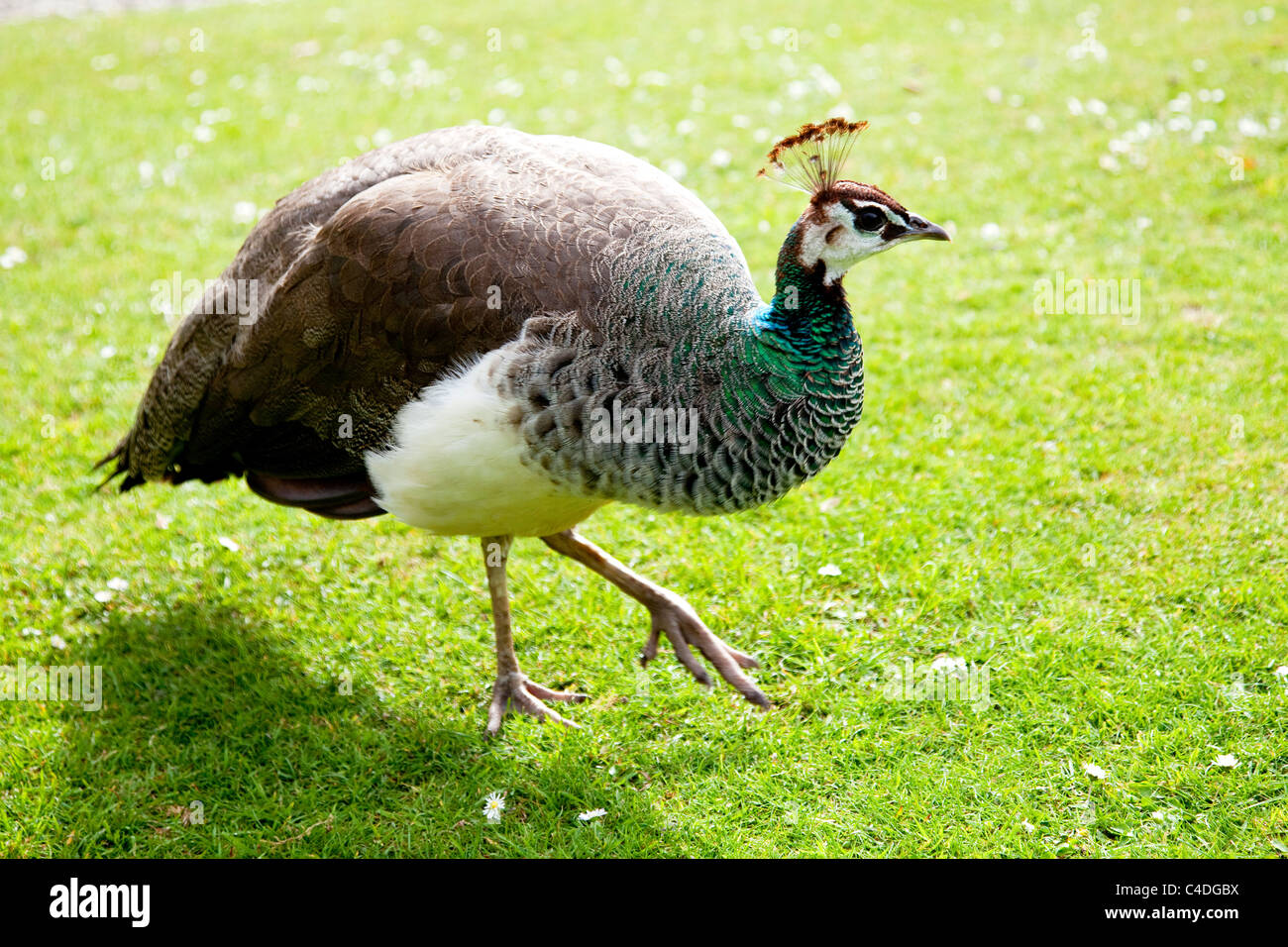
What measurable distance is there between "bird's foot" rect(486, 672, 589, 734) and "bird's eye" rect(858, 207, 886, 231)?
1930mm

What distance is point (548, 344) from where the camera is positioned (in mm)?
3404

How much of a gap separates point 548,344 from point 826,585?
172 cm

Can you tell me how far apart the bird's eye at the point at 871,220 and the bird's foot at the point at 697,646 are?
4.98 feet

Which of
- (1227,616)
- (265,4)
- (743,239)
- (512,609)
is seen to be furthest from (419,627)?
(265,4)

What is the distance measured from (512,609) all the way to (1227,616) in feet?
8.68

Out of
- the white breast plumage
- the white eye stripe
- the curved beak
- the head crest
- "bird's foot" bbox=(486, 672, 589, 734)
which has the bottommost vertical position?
"bird's foot" bbox=(486, 672, 589, 734)

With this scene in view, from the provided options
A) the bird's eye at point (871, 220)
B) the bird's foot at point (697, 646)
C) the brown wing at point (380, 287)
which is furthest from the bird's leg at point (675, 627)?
the bird's eye at point (871, 220)

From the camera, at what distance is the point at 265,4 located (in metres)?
12.5

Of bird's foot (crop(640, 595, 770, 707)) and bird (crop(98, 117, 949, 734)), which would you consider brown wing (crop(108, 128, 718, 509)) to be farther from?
bird's foot (crop(640, 595, 770, 707))

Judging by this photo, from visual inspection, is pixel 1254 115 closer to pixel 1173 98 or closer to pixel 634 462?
pixel 1173 98

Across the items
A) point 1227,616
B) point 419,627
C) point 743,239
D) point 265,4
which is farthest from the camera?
point 265,4

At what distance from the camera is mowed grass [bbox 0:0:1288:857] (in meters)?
3.67

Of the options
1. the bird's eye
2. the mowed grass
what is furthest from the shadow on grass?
the bird's eye

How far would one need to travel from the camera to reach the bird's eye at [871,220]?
3.32 meters
